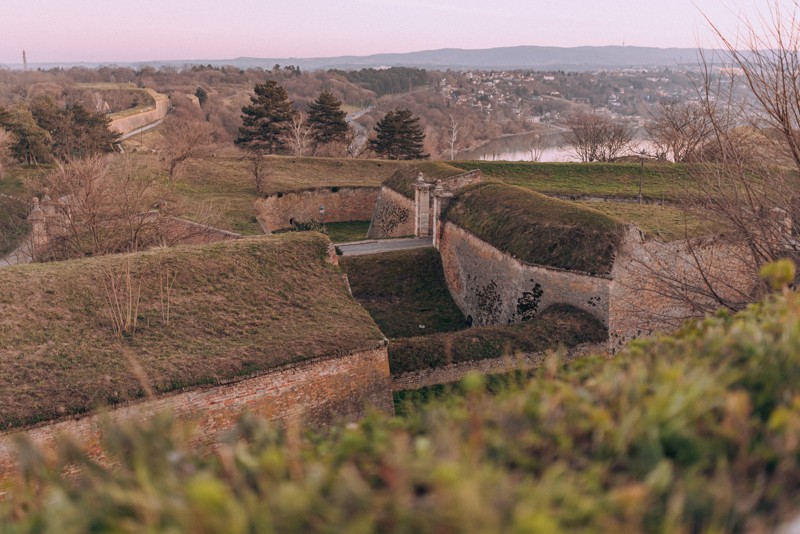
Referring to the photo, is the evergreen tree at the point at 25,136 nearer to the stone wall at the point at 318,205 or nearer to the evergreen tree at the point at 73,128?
the evergreen tree at the point at 73,128

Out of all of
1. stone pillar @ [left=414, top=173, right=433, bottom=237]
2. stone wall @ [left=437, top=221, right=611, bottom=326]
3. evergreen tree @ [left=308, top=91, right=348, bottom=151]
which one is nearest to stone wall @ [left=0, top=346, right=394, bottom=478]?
stone wall @ [left=437, top=221, right=611, bottom=326]

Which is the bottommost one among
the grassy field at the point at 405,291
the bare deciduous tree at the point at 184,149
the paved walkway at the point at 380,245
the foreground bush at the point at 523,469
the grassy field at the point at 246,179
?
the grassy field at the point at 405,291

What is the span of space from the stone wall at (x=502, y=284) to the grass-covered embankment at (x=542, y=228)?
0.30 meters

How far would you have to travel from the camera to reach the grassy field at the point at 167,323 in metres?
10.6

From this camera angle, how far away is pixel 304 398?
40.1ft

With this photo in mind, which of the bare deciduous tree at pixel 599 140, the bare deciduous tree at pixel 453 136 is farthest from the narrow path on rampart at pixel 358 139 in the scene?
the bare deciduous tree at pixel 599 140

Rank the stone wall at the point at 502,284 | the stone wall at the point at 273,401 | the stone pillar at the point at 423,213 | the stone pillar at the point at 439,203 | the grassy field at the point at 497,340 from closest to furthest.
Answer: the stone wall at the point at 273,401 < the grassy field at the point at 497,340 < the stone wall at the point at 502,284 < the stone pillar at the point at 439,203 < the stone pillar at the point at 423,213

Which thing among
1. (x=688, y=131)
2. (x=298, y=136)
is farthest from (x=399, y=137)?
(x=688, y=131)

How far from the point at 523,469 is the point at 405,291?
741 inches

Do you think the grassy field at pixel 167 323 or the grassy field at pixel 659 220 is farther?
the grassy field at pixel 659 220

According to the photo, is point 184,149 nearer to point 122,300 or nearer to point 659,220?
point 122,300

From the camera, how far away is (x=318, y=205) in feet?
113

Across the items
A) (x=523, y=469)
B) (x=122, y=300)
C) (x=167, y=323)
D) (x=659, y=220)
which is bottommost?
(x=167, y=323)

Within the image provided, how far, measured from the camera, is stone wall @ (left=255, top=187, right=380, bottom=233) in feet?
109
